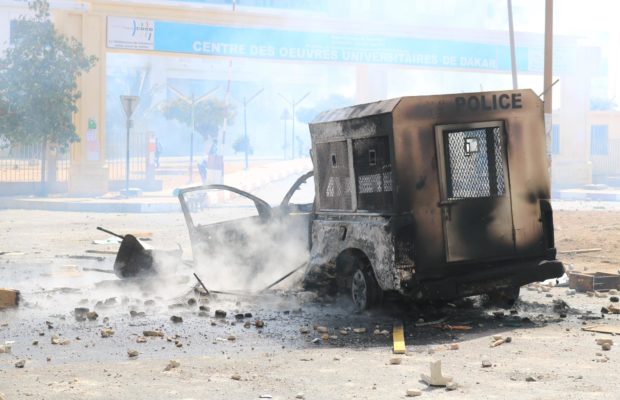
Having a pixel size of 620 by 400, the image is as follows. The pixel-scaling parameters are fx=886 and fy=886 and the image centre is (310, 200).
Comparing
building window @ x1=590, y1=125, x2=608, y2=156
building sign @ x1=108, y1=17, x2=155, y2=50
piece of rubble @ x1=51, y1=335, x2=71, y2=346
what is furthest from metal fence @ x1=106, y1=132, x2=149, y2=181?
piece of rubble @ x1=51, y1=335, x2=71, y2=346

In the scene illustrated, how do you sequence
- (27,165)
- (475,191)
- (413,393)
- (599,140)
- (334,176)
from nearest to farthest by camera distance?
1. (413,393)
2. (475,191)
3. (334,176)
4. (27,165)
5. (599,140)

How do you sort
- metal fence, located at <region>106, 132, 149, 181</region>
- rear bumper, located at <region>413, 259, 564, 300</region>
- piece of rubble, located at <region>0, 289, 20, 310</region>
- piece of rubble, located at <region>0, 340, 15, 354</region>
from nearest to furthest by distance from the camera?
piece of rubble, located at <region>0, 340, 15, 354</region> → rear bumper, located at <region>413, 259, 564, 300</region> → piece of rubble, located at <region>0, 289, 20, 310</region> → metal fence, located at <region>106, 132, 149, 181</region>

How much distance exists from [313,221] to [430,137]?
1.92 metres

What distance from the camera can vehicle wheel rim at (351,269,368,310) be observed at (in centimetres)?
843

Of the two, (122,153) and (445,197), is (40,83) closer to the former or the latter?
(122,153)

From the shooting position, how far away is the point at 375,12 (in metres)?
54.9

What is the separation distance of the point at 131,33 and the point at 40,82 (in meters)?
3.54

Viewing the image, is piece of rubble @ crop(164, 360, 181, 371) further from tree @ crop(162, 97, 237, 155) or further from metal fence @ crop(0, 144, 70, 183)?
tree @ crop(162, 97, 237, 155)

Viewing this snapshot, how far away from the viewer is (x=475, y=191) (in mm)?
8055

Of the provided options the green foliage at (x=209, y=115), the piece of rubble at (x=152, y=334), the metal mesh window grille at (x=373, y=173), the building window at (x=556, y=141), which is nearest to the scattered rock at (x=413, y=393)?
the metal mesh window grille at (x=373, y=173)

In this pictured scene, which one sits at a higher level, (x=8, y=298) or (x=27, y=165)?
(x=27, y=165)

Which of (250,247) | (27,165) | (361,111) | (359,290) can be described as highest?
(27,165)

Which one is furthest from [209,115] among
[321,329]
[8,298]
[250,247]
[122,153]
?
[321,329]

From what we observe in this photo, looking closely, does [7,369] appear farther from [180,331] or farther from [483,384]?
[483,384]
